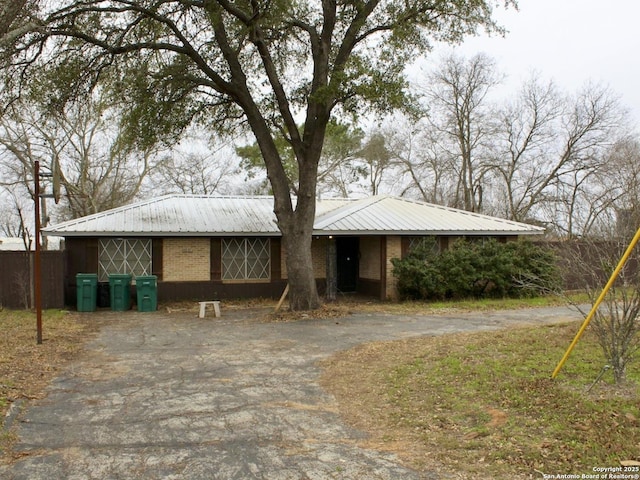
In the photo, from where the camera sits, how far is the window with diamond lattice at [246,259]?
18812mm

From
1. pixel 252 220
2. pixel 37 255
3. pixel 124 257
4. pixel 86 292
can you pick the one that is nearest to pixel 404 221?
pixel 252 220

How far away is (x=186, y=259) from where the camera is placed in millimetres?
18312

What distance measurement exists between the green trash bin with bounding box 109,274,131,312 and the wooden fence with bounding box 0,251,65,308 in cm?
137

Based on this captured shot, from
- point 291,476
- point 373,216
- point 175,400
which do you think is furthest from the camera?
point 373,216

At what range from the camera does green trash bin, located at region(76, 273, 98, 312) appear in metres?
16.2

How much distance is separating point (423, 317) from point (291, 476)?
10422 mm

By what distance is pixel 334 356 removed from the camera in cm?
959

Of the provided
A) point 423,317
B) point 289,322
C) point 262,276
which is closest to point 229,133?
point 262,276

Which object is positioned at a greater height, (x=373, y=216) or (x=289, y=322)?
(x=373, y=216)

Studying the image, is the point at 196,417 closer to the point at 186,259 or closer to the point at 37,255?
the point at 37,255

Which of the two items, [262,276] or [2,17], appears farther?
[262,276]

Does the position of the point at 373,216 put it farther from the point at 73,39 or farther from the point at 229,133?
the point at 73,39

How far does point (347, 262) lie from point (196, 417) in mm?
15475

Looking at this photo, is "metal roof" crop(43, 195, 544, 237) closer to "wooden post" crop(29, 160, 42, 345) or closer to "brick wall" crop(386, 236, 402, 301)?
"brick wall" crop(386, 236, 402, 301)
